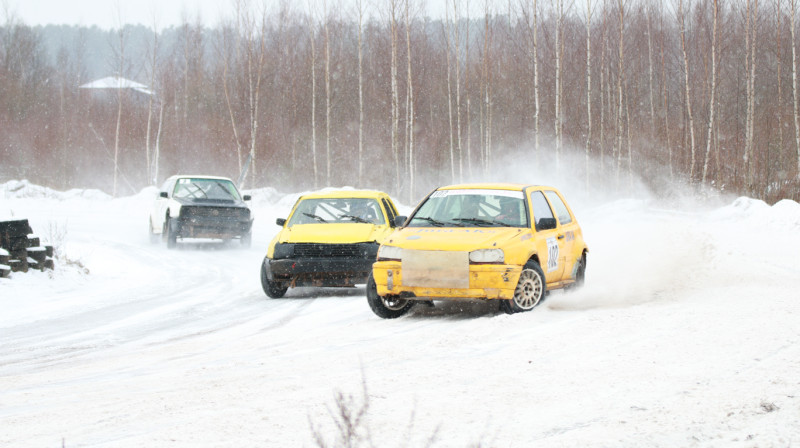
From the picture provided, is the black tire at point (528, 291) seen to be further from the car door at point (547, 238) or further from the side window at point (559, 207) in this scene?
the side window at point (559, 207)

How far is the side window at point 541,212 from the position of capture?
31.2ft

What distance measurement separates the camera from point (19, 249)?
12.9m

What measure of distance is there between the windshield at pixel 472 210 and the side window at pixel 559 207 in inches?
38.5

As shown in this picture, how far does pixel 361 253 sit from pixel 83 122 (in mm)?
66231

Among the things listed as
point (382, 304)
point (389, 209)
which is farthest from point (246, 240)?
point (382, 304)

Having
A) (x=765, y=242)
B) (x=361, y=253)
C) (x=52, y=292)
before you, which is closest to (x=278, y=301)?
(x=361, y=253)

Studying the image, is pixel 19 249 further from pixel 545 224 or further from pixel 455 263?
pixel 545 224

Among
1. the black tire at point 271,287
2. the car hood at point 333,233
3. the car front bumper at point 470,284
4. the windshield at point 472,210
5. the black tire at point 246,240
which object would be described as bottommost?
the black tire at point 246,240

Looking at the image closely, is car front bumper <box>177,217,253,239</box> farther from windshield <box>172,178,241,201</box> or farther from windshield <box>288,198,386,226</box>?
windshield <box>288,198,386,226</box>

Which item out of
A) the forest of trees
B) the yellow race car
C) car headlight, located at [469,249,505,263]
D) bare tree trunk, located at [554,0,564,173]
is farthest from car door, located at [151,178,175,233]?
the forest of trees

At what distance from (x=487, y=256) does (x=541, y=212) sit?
1.80 metres

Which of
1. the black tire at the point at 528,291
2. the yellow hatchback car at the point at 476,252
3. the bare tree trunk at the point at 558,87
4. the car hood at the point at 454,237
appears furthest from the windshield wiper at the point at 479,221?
the bare tree trunk at the point at 558,87

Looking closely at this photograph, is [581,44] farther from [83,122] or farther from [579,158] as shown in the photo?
[83,122]

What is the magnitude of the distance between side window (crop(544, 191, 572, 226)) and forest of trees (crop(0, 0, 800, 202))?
31.5m
